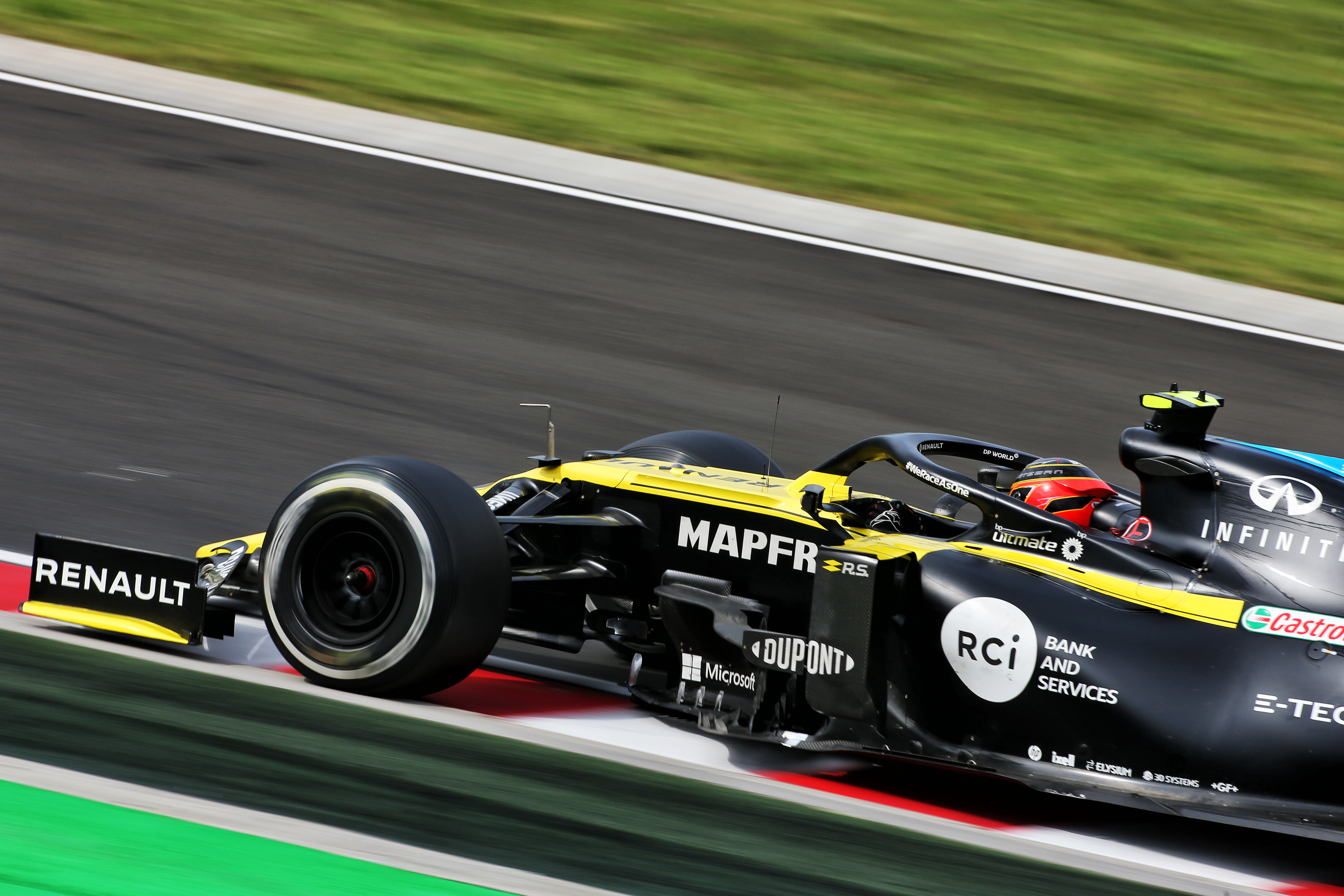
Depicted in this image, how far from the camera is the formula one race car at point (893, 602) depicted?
4551 millimetres

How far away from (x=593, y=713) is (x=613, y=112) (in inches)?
325

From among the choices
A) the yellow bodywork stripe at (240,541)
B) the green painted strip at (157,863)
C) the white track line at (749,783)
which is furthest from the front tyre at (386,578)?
the green painted strip at (157,863)

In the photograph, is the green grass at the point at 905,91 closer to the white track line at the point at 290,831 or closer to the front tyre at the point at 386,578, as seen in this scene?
the front tyre at the point at 386,578

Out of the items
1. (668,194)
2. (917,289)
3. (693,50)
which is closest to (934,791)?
(917,289)

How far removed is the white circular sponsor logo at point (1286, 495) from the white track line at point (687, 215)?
17.9 feet

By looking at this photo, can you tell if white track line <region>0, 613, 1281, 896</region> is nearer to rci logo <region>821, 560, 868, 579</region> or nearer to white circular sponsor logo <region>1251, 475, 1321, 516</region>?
rci logo <region>821, 560, 868, 579</region>

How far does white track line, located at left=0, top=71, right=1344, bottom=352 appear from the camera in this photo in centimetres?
1008

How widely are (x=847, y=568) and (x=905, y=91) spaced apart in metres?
10.1

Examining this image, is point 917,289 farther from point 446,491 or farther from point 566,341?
point 446,491

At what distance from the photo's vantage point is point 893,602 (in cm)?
486

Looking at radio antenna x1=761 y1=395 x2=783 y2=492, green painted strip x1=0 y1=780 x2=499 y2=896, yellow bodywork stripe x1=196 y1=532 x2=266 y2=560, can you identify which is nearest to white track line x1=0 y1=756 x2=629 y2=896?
green painted strip x1=0 y1=780 x2=499 y2=896

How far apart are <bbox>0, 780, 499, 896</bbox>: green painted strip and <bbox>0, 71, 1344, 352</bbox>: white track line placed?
298 inches

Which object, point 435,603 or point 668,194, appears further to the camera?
point 668,194

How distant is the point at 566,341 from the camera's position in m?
9.08
